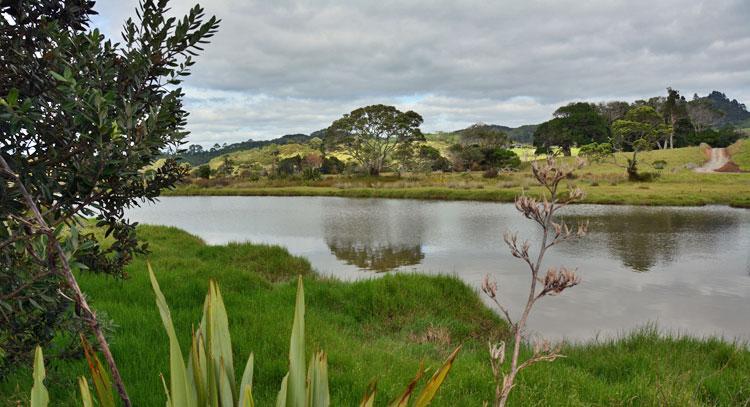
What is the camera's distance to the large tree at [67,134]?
6.80 feet

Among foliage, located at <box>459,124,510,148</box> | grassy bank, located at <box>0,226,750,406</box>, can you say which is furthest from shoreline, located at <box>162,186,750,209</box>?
foliage, located at <box>459,124,510,148</box>

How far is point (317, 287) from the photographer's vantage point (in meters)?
9.67

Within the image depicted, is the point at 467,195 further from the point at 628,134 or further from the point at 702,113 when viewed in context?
the point at 702,113

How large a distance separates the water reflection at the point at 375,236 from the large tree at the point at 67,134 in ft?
36.8

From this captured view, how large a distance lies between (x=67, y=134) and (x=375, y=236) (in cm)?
1769

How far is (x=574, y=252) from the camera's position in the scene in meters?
15.7

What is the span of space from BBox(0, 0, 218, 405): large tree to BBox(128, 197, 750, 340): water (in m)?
7.76

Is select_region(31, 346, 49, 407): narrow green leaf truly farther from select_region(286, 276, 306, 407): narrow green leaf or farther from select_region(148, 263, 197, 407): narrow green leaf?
select_region(286, 276, 306, 407): narrow green leaf

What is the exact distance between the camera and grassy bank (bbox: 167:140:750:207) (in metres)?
30.8

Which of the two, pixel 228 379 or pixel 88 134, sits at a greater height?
pixel 88 134

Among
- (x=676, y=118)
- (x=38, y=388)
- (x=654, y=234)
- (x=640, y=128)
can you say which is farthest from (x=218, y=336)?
(x=676, y=118)

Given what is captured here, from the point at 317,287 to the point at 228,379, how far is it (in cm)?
787

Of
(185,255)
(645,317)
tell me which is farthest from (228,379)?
(185,255)

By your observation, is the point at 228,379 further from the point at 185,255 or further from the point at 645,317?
the point at 185,255
